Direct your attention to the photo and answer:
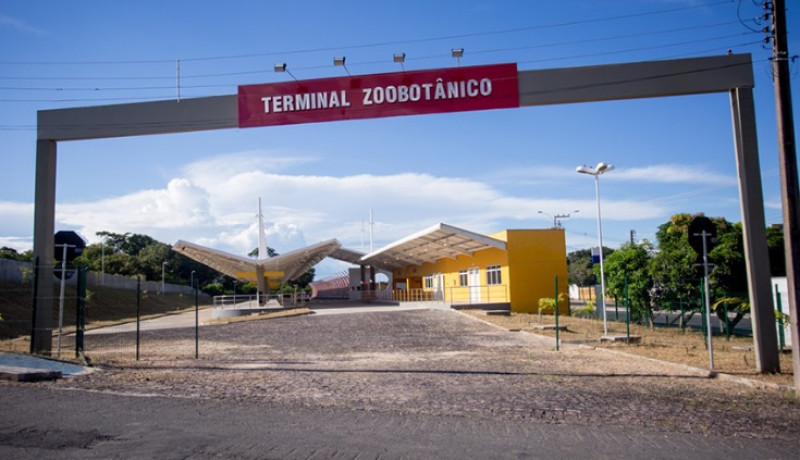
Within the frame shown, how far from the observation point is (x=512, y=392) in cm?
812

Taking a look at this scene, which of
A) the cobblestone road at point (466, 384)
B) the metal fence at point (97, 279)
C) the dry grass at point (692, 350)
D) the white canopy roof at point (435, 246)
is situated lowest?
the dry grass at point (692, 350)

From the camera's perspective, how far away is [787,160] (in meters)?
8.78

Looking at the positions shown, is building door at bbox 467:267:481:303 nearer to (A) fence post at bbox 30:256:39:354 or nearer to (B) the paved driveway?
(B) the paved driveway

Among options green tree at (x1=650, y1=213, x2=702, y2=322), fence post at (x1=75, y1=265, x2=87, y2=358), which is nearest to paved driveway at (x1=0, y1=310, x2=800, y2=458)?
fence post at (x1=75, y1=265, x2=87, y2=358)

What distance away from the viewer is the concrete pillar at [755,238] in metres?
10.1

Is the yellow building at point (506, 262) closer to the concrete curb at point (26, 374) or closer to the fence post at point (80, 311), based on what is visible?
the fence post at point (80, 311)

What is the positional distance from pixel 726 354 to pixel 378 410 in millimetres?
9601

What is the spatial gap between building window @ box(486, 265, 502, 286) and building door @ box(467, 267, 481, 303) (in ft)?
2.52

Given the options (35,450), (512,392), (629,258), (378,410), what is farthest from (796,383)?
(629,258)

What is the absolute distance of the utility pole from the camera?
335 inches

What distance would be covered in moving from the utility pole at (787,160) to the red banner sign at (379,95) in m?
4.62

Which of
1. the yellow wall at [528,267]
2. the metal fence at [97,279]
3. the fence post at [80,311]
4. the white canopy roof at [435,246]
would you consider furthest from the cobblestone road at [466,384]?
the yellow wall at [528,267]

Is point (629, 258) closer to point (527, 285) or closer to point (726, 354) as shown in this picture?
point (527, 285)

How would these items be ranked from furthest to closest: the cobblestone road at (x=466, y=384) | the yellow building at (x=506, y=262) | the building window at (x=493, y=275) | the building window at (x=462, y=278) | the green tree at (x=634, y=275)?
the building window at (x=462, y=278)
the building window at (x=493, y=275)
the yellow building at (x=506, y=262)
the green tree at (x=634, y=275)
the cobblestone road at (x=466, y=384)
